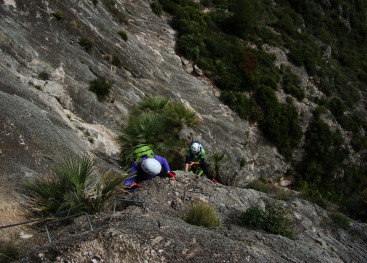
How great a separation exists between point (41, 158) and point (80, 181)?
7.55 feet

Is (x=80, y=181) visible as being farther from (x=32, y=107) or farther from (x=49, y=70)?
(x=49, y=70)

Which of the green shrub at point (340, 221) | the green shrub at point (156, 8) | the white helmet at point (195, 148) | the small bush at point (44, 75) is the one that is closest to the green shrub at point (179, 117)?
the white helmet at point (195, 148)

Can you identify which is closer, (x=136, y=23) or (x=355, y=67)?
(x=136, y=23)

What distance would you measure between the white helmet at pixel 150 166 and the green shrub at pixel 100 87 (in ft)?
23.9

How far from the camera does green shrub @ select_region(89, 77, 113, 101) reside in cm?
1405

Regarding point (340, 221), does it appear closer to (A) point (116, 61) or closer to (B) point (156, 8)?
(A) point (116, 61)

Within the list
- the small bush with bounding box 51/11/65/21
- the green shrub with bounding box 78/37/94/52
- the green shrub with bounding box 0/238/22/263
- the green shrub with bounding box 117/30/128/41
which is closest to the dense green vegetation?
the green shrub with bounding box 117/30/128/41

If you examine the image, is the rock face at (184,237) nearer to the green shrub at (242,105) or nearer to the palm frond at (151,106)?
the palm frond at (151,106)

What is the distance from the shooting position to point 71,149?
8.94 metres

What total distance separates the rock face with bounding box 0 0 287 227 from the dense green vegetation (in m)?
1.52

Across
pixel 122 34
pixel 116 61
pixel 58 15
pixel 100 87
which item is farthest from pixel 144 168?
pixel 122 34

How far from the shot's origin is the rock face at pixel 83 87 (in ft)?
27.3

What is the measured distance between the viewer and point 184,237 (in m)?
4.77

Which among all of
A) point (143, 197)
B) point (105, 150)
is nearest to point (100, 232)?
point (143, 197)
